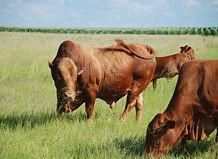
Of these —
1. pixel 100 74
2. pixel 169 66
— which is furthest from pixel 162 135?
pixel 169 66

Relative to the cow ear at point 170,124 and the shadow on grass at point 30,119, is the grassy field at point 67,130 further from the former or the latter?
the cow ear at point 170,124

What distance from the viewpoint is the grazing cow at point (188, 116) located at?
6.73 metres

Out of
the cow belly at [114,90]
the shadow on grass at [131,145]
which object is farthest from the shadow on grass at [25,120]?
the shadow on grass at [131,145]

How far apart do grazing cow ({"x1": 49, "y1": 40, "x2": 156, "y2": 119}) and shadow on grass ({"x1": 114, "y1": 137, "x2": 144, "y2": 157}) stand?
4.78 ft

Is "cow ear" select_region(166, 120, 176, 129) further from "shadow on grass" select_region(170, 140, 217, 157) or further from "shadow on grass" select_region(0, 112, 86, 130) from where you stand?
"shadow on grass" select_region(0, 112, 86, 130)

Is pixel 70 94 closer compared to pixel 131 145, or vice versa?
pixel 131 145

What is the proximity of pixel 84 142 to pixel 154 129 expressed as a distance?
168cm

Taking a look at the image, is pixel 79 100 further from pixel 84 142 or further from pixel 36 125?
pixel 84 142

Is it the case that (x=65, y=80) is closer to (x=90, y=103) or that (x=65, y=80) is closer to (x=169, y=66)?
(x=90, y=103)

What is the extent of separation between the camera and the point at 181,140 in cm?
709

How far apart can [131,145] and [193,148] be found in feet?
3.33

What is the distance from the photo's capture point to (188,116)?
6.87 m

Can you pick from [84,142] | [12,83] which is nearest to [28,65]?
[12,83]

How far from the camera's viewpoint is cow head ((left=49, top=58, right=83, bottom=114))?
30.0 ft
